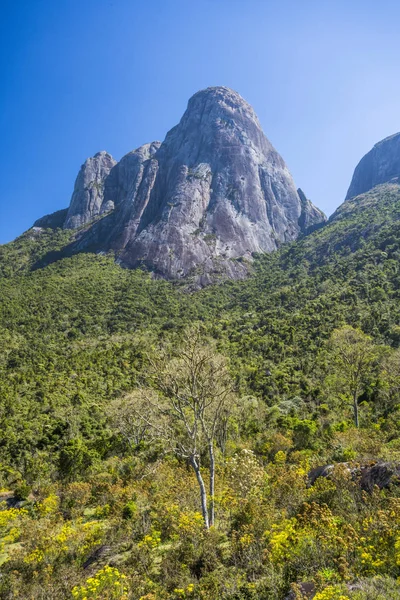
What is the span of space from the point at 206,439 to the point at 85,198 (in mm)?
177993

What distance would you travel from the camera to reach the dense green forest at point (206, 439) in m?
7.52

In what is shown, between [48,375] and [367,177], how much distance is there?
181672 millimetres

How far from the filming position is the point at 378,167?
164750 mm

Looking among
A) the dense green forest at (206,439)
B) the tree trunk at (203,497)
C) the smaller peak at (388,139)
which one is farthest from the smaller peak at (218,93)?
the tree trunk at (203,497)

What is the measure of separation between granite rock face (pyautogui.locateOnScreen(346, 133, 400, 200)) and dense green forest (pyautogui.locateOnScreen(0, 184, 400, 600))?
86.7 metres

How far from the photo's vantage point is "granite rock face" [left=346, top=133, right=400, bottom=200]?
156625mm

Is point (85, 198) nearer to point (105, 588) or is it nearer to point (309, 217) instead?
point (309, 217)

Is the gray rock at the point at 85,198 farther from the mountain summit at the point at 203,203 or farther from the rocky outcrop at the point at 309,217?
the rocky outcrop at the point at 309,217

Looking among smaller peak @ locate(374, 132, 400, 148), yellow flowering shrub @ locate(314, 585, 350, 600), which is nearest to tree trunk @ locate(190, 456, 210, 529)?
yellow flowering shrub @ locate(314, 585, 350, 600)

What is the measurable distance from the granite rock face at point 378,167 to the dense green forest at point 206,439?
8667cm

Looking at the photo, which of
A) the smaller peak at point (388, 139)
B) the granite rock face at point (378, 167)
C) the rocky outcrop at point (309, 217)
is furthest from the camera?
the smaller peak at point (388, 139)

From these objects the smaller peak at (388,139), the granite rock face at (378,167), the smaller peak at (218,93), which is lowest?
the granite rock face at (378,167)

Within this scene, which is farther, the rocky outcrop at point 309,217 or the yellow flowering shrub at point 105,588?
the rocky outcrop at point 309,217

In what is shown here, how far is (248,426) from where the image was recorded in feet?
101
